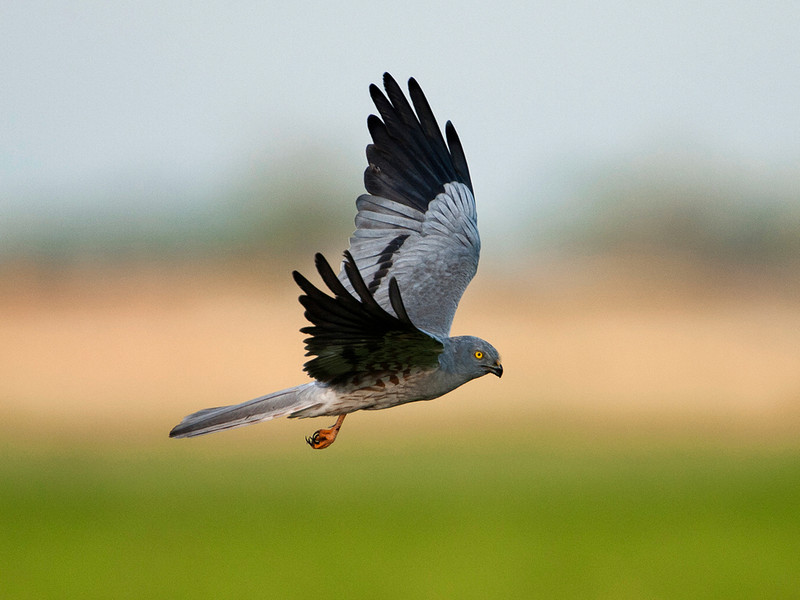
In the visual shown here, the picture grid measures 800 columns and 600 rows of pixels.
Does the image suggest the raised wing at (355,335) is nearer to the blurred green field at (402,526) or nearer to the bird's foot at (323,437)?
the bird's foot at (323,437)

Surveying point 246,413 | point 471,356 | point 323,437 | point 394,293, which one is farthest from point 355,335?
point 323,437

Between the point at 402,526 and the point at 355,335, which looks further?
the point at 402,526

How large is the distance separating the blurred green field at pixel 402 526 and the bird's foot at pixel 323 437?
28.1 m

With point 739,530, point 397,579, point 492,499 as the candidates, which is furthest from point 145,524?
point 739,530

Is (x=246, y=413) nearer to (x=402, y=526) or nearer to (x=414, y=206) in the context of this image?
(x=414, y=206)

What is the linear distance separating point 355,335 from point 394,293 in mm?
788

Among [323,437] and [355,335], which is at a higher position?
[355,335]

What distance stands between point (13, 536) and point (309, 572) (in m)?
13.0

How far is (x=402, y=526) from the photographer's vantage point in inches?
1916

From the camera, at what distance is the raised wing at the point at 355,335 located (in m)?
7.10

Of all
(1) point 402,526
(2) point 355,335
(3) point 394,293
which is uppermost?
(3) point 394,293

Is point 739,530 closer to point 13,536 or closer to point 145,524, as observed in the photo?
point 145,524

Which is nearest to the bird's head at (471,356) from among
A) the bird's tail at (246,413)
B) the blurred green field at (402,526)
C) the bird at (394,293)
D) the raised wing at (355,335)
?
the bird at (394,293)

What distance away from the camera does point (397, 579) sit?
40500mm
